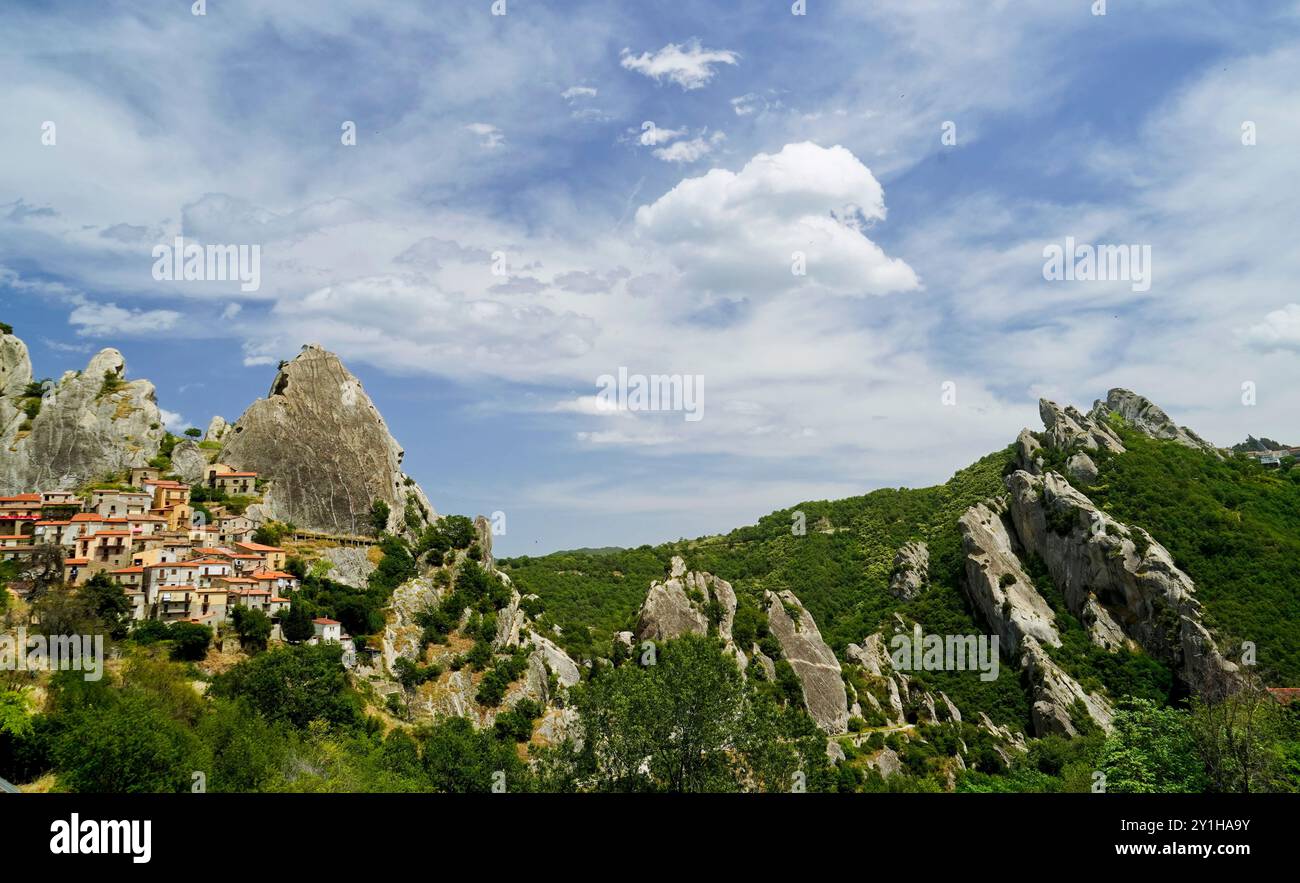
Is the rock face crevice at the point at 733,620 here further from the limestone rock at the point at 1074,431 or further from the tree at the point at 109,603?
the limestone rock at the point at 1074,431

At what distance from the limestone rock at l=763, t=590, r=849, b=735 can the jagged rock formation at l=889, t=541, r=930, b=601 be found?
23102mm

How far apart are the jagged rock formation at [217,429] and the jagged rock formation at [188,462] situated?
551cm

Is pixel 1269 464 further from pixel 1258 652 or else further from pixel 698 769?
pixel 698 769

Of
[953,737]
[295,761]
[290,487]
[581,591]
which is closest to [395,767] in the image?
[295,761]

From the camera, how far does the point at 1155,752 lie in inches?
1340

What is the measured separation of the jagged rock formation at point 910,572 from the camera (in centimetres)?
8325

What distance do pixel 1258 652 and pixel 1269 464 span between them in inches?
1861

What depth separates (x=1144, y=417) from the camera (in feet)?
321

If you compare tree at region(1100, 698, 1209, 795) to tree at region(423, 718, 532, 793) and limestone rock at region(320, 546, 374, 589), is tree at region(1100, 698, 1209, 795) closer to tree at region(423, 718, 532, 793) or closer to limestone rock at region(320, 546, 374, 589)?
tree at region(423, 718, 532, 793)

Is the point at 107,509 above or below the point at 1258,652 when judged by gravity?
above

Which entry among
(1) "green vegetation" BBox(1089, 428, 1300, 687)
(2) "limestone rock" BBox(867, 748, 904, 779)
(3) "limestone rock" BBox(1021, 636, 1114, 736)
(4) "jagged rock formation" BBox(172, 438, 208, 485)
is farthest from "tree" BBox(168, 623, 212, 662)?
(1) "green vegetation" BBox(1089, 428, 1300, 687)

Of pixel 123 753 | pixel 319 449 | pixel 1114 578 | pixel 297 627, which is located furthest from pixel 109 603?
pixel 1114 578

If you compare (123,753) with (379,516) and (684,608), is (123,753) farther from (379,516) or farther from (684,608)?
(684,608)
